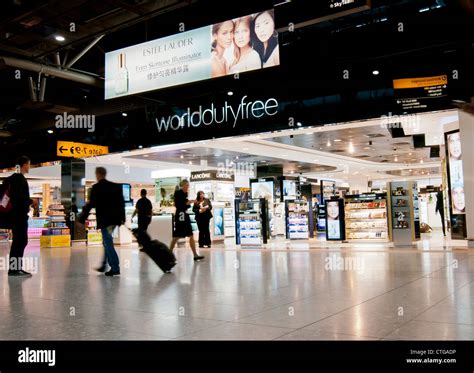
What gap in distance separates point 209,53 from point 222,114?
13.8 feet

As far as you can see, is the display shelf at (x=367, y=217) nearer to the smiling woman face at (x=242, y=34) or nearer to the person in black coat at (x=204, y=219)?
the person in black coat at (x=204, y=219)

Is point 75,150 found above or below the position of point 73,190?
above

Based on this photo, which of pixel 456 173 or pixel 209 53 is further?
pixel 456 173

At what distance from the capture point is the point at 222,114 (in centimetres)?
1049

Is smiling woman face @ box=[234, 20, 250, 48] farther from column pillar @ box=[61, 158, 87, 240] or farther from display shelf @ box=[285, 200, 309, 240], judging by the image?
column pillar @ box=[61, 158, 87, 240]

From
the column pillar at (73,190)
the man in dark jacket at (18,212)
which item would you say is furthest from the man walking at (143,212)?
the column pillar at (73,190)

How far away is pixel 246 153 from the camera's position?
19547 mm

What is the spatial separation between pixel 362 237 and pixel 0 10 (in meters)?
12.0

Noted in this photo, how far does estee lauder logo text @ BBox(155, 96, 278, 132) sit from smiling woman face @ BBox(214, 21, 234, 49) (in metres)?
3.78

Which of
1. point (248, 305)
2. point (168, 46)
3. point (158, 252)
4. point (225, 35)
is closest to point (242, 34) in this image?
point (225, 35)

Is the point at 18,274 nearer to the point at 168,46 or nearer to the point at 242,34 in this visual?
the point at 168,46

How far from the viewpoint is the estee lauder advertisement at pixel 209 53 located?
238 inches
